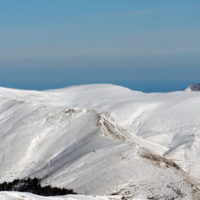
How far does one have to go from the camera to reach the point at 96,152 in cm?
7075

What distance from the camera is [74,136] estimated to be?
8119cm

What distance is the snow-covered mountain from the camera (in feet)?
198

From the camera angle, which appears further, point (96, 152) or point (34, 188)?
point (96, 152)

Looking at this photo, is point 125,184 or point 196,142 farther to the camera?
point 196,142

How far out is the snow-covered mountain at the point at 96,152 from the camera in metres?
60.4

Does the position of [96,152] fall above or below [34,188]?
above

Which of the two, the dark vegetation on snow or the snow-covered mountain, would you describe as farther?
the snow-covered mountain

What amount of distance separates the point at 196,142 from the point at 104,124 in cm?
2971

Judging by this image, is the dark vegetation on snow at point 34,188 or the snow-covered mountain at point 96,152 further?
the snow-covered mountain at point 96,152

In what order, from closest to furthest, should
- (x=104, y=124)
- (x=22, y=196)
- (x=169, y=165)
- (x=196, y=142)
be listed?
(x=22, y=196), (x=169, y=165), (x=104, y=124), (x=196, y=142)

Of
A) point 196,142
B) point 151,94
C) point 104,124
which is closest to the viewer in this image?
point 104,124

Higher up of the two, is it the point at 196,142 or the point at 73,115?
the point at 73,115

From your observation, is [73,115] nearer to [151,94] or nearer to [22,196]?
[22,196]

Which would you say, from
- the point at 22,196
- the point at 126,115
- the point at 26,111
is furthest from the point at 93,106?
the point at 22,196
